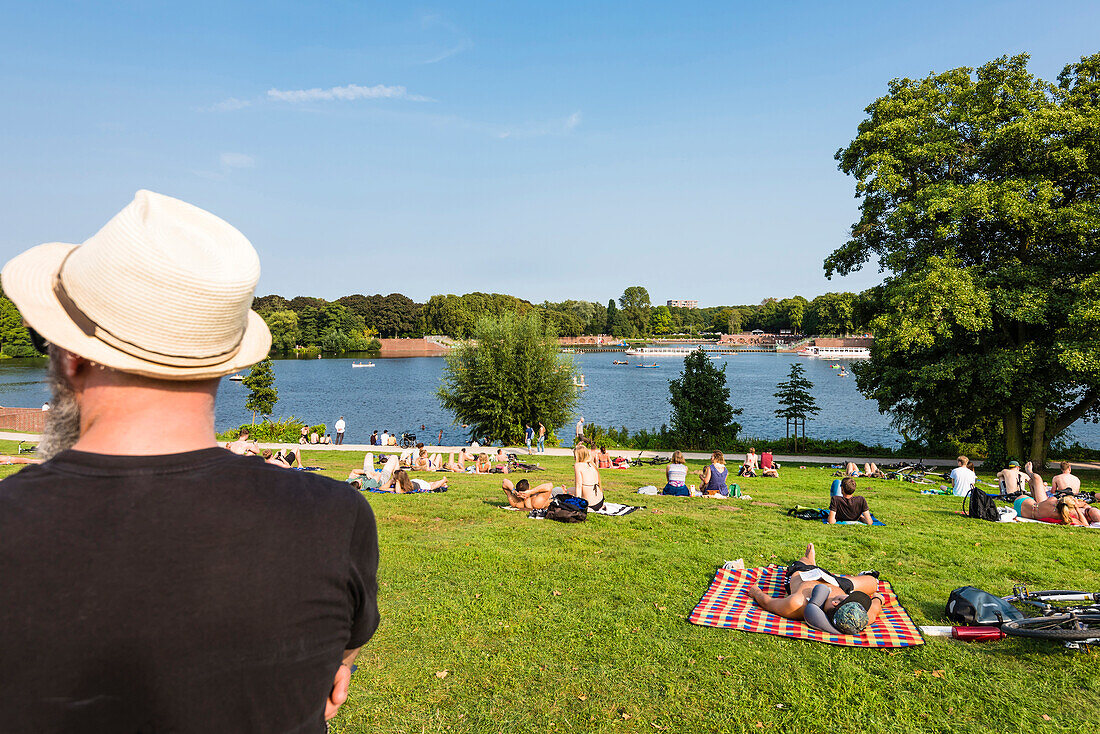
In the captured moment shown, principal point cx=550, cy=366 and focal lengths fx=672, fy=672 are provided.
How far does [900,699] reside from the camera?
5.38 m

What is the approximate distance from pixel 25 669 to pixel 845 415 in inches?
2098

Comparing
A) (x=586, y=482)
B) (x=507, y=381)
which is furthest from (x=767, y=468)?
(x=507, y=381)

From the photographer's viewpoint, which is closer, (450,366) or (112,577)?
(112,577)

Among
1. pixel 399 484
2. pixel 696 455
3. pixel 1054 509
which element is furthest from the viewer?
pixel 696 455

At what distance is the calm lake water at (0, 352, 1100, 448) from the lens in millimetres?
41809

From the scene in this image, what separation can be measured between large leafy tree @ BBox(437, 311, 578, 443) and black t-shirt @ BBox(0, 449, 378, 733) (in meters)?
31.2

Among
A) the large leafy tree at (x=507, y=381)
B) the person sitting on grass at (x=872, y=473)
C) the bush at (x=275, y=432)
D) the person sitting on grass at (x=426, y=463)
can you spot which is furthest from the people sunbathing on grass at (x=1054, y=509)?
the bush at (x=275, y=432)

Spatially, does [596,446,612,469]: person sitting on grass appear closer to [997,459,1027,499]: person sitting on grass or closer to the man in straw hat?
[997,459,1027,499]: person sitting on grass

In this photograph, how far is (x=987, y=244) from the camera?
70.9 ft

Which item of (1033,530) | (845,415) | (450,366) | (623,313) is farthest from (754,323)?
(1033,530)

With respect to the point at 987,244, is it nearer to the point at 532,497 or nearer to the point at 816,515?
the point at 816,515

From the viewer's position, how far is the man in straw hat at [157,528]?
1.38 m

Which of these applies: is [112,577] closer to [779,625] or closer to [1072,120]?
[779,625]

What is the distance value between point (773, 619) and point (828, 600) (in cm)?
59
